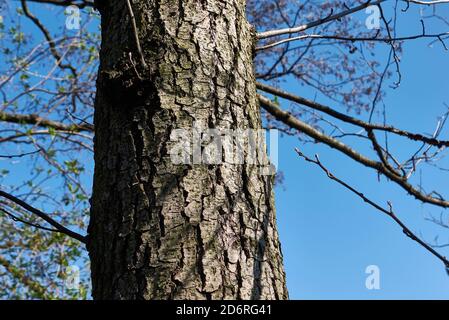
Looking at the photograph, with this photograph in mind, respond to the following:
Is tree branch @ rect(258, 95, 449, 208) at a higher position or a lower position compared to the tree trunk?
Answer: higher

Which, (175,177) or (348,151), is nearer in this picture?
(175,177)

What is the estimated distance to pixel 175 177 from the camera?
137 cm

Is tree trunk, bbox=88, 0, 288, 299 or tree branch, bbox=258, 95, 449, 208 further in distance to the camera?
tree branch, bbox=258, 95, 449, 208

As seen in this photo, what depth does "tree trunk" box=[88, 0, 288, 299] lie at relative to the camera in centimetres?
128

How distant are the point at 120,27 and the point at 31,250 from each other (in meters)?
4.95

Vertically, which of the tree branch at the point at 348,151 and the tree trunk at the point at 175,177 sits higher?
the tree branch at the point at 348,151

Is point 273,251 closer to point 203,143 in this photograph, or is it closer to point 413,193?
point 203,143

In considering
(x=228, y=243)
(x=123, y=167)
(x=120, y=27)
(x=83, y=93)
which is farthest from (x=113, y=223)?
(x=83, y=93)

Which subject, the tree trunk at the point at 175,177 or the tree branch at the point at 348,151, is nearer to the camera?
the tree trunk at the point at 175,177

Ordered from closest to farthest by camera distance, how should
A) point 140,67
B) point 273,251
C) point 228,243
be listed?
point 228,243, point 273,251, point 140,67

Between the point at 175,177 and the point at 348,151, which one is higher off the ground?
the point at 348,151

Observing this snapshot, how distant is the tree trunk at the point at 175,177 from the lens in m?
1.28

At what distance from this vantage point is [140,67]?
153cm

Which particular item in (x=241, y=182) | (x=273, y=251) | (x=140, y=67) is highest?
(x=140, y=67)
